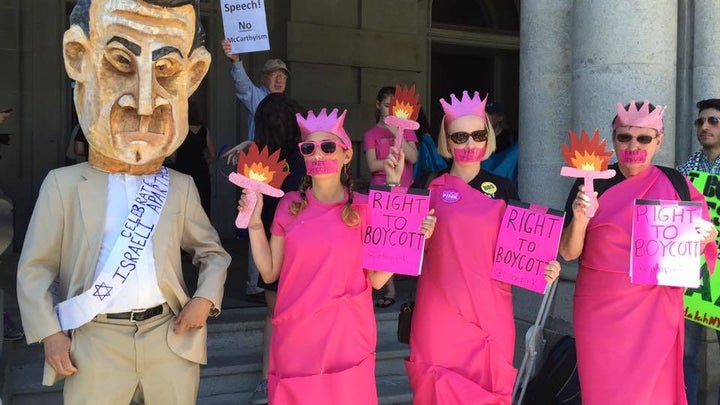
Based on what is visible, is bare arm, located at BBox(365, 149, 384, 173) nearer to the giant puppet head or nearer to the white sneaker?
the white sneaker

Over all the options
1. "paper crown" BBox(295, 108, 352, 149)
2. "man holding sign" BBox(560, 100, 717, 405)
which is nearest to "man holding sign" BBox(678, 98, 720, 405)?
"man holding sign" BBox(560, 100, 717, 405)

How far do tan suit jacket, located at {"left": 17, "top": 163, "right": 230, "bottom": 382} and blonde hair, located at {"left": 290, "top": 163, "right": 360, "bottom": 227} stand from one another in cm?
41

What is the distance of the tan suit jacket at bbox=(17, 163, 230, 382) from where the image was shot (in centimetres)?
337

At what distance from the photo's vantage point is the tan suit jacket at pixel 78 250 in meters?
3.37

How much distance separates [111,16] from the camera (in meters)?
3.52

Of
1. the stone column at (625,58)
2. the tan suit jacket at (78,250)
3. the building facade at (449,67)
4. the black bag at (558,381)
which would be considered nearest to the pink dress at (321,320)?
the tan suit jacket at (78,250)

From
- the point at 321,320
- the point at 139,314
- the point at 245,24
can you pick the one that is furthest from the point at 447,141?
the point at 245,24

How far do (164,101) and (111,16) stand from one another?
1.29ft

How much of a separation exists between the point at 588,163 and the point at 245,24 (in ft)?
10.6

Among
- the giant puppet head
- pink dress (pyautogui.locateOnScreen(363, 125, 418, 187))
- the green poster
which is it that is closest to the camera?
the giant puppet head

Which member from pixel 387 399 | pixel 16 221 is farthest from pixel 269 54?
pixel 387 399

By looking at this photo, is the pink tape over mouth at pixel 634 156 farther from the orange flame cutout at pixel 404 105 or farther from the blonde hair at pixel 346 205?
the blonde hair at pixel 346 205

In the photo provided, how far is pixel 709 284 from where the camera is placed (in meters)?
4.73

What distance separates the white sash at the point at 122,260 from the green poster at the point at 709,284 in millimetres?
2879
